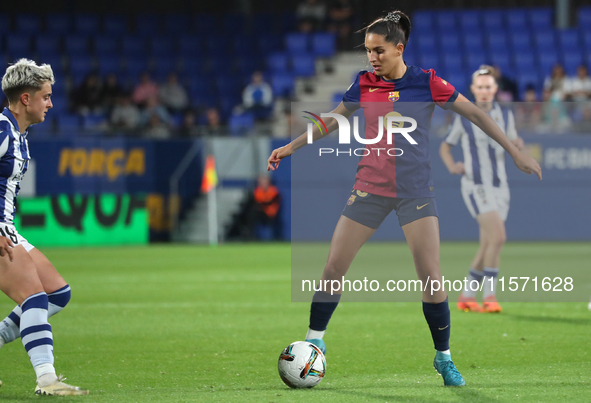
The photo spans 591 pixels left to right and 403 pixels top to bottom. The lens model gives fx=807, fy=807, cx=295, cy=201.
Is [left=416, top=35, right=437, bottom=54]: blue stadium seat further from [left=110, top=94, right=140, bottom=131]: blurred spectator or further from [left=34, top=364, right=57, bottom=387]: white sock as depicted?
[left=34, top=364, right=57, bottom=387]: white sock

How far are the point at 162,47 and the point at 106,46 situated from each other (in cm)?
164

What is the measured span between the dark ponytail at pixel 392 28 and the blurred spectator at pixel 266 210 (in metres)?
14.4

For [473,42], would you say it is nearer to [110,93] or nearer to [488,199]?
[110,93]

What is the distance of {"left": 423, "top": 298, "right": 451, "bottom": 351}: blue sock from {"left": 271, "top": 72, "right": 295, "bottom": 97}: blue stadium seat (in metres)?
17.4

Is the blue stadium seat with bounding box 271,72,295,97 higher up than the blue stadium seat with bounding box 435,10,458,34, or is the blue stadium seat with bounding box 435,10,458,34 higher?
the blue stadium seat with bounding box 435,10,458,34

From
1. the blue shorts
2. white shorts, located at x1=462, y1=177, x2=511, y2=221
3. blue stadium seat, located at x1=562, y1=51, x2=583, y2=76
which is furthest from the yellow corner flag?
the blue shorts

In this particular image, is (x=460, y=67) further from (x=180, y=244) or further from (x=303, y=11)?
(x=180, y=244)

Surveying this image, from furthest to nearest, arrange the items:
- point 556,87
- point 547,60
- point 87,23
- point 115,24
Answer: point 115,24 < point 87,23 < point 547,60 < point 556,87

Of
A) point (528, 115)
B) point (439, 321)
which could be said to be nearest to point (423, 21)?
point (528, 115)

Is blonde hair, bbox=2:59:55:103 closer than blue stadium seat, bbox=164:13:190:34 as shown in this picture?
Yes

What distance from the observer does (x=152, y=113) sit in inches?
796

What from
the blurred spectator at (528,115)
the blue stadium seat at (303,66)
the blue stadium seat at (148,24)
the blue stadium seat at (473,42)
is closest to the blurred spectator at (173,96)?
the blue stadium seat at (303,66)

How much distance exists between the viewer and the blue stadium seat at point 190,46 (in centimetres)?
2416

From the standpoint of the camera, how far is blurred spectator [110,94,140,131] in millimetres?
20078
